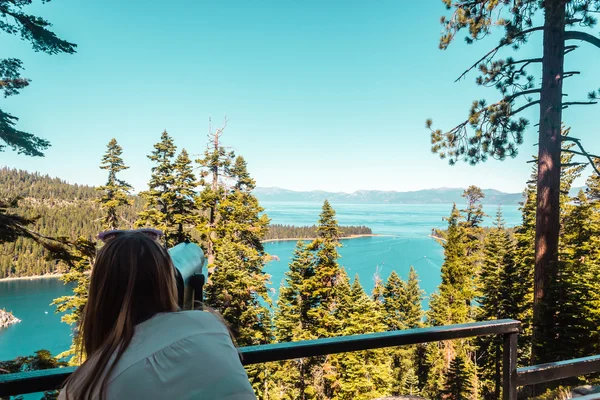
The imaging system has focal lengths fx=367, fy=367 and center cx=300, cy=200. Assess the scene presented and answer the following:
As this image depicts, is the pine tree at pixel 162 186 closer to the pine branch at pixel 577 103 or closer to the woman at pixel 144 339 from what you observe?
the pine branch at pixel 577 103

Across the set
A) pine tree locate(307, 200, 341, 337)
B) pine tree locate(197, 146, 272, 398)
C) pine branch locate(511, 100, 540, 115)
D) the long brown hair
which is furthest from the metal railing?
pine tree locate(307, 200, 341, 337)

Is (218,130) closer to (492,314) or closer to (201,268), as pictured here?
(492,314)

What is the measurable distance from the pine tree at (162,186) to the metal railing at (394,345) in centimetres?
1469

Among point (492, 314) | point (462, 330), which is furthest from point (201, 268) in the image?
point (492, 314)

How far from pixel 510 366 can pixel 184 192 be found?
1523 cm

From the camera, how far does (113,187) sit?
14.9 meters

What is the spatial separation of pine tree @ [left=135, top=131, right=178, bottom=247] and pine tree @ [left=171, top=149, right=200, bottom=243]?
0.14 m

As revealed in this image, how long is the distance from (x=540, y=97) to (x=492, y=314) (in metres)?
12.2

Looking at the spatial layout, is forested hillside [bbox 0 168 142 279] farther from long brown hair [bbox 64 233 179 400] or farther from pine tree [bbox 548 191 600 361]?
long brown hair [bbox 64 233 179 400]

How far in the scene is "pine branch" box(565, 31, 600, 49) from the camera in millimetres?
5945

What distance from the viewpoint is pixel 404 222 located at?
103938 millimetres

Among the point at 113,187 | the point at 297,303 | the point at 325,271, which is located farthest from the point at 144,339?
the point at 113,187

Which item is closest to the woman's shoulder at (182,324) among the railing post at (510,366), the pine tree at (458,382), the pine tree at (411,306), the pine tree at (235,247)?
the railing post at (510,366)

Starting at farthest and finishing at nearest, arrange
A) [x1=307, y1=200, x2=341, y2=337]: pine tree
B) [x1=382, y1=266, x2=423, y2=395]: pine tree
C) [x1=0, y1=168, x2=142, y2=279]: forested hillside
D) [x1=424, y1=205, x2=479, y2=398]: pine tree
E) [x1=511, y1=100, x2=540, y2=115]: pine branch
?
[x1=382, y1=266, x2=423, y2=395]: pine tree < [x1=424, y1=205, x2=479, y2=398]: pine tree < [x1=0, y1=168, x2=142, y2=279]: forested hillside < [x1=307, y1=200, x2=341, y2=337]: pine tree < [x1=511, y1=100, x2=540, y2=115]: pine branch
